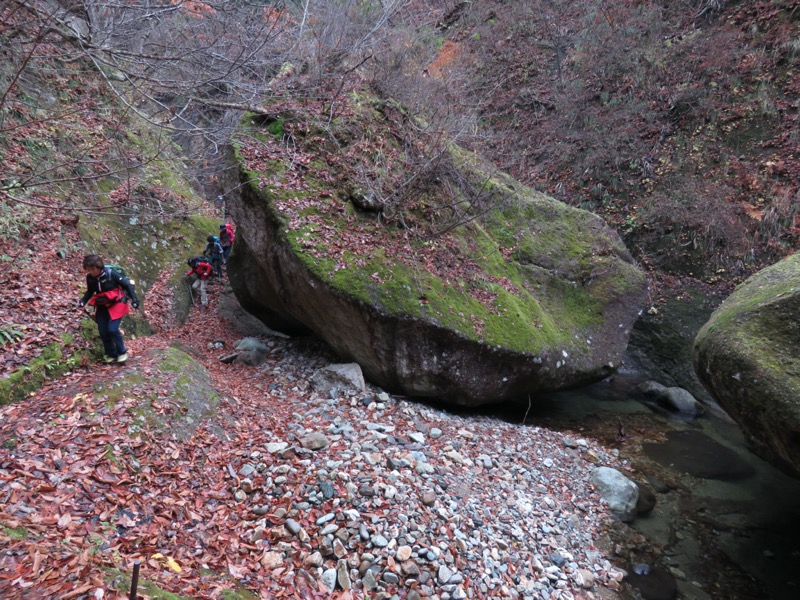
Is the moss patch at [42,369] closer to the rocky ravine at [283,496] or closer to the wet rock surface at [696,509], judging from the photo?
the rocky ravine at [283,496]

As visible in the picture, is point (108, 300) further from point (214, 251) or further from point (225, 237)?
point (225, 237)

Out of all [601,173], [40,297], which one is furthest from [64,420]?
[601,173]

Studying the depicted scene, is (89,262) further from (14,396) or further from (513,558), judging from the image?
(513,558)

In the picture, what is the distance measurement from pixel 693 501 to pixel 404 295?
5801 millimetres

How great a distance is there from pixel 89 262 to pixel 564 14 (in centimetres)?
2351

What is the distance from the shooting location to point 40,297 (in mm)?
6633

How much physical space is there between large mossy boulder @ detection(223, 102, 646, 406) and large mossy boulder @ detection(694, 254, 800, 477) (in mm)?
2955

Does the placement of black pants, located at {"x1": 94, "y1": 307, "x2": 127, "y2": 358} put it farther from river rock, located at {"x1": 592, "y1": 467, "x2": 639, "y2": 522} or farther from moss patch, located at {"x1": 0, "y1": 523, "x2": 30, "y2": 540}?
river rock, located at {"x1": 592, "y1": 467, "x2": 639, "y2": 522}

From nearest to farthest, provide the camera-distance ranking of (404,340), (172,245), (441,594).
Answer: (441,594) < (404,340) < (172,245)

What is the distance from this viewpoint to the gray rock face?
7.09m

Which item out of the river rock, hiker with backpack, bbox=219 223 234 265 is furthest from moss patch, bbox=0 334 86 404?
the river rock

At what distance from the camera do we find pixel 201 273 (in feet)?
35.9

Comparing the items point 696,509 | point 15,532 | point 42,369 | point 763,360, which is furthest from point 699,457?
point 42,369

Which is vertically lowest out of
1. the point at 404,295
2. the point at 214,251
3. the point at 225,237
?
the point at 404,295
